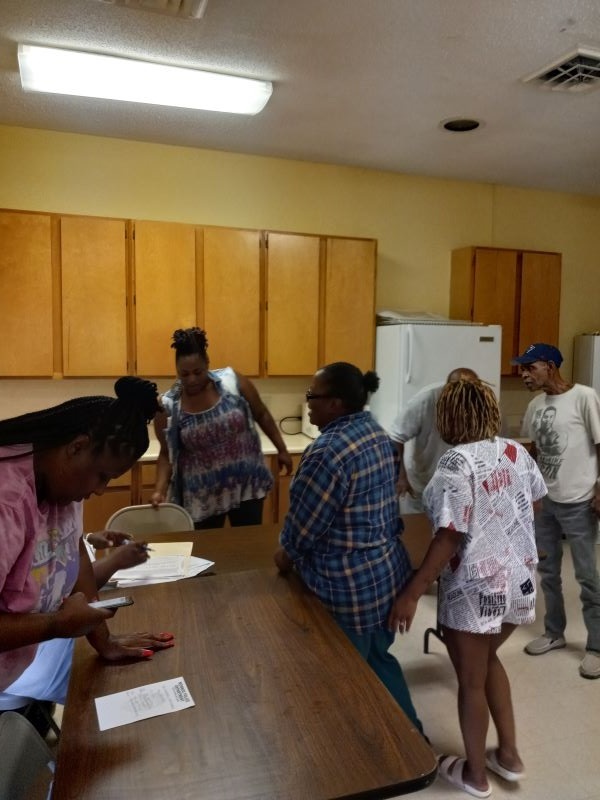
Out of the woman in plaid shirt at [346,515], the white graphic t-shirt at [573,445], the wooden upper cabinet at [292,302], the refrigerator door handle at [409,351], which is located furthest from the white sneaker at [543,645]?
the wooden upper cabinet at [292,302]

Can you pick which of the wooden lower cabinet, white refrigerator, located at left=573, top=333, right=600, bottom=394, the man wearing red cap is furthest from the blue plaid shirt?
white refrigerator, located at left=573, top=333, right=600, bottom=394

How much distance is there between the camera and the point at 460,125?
3.39m

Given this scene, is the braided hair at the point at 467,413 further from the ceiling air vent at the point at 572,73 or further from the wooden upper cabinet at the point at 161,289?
the wooden upper cabinet at the point at 161,289

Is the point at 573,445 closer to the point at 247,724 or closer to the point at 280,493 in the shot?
Result: the point at 280,493

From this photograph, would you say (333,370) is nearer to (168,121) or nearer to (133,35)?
(133,35)

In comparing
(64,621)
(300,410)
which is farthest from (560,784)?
(300,410)

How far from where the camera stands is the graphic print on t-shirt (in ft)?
9.09

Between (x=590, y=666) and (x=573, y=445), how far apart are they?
1006 mm

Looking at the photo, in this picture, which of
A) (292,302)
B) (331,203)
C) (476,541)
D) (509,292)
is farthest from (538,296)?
A: (476,541)

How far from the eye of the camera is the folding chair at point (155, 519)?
251 centimetres

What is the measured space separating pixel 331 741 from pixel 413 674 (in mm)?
1804

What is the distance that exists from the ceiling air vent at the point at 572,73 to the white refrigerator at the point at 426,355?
1.55 metres

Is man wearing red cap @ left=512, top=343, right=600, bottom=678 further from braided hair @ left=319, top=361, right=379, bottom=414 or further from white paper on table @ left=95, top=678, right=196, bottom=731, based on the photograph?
white paper on table @ left=95, top=678, right=196, bottom=731

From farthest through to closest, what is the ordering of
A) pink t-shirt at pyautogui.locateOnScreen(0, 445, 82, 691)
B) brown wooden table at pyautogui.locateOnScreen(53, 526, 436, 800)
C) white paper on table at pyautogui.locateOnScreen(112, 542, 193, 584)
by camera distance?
1. white paper on table at pyautogui.locateOnScreen(112, 542, 193, 584)
2. pink t-shirt at pyautogui.locateOnScreen(0, 445, 82, 691)
3. brown wooden table at pyautogui.locateOnScreen(53, 526, 436, 800)
